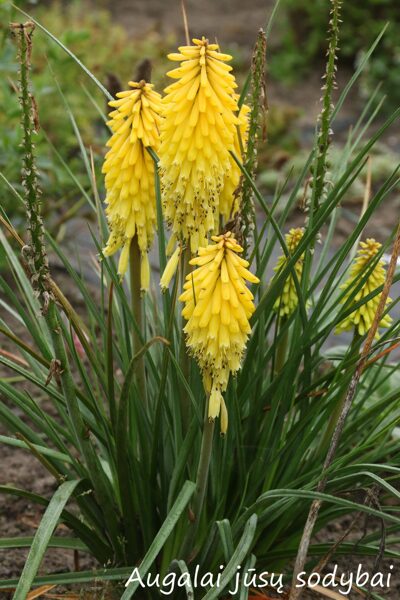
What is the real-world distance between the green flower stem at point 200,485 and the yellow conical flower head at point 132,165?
0.46m

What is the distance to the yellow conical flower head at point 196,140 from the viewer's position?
6.17ft

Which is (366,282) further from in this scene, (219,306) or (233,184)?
(219,306)

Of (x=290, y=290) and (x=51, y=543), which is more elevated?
(x=290, y=290)

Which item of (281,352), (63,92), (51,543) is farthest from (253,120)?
(63,92)

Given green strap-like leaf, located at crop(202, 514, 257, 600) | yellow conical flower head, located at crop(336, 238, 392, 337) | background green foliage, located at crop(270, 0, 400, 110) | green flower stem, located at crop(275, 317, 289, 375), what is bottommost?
green strap-like leaf, located at crop(202, 514, 257, 600)

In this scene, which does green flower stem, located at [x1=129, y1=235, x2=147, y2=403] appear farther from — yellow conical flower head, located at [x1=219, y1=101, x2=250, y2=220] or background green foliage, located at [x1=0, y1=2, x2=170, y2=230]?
background green foliage, located at [x1=0, y1=2, x2=170, y2=230]

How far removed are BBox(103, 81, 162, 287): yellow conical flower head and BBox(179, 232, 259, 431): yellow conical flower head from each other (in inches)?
10.6

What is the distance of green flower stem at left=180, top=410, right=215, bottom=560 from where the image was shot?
6.66ft

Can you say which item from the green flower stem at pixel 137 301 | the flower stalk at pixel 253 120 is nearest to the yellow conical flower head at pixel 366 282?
the flower stalk at pixel 253 120

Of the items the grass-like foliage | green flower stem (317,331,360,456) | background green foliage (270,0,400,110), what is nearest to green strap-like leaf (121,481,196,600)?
the grass-like foliage

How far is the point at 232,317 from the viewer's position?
183 cm

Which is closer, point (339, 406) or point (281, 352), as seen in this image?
point (339, 406)

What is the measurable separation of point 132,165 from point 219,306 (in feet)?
1.50

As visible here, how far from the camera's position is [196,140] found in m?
1.88
